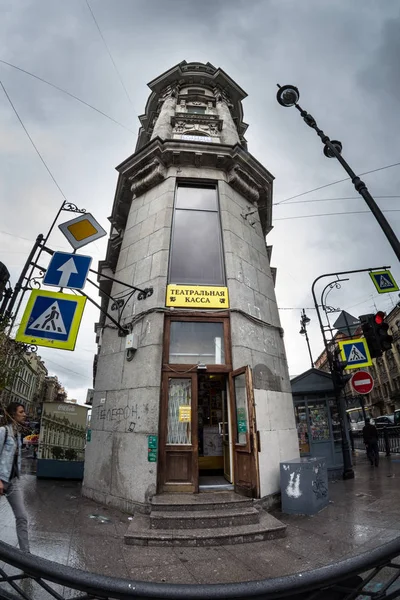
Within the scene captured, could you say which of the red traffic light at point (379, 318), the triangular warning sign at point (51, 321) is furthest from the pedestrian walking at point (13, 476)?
the red traffic light at point (379, 318)

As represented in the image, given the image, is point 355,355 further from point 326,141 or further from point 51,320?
point 51,320

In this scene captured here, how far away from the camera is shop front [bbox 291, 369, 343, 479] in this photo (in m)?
11.6

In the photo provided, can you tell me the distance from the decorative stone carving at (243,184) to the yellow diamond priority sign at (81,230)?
6.11 m

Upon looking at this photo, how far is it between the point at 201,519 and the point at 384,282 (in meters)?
8.46

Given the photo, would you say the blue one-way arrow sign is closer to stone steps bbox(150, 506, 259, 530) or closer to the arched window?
stone steps bbox(150, 506, 259, 530)

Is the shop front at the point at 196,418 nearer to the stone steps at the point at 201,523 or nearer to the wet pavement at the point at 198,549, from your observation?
the stone steps at the point at 201,523

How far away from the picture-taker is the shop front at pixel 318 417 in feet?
38.2

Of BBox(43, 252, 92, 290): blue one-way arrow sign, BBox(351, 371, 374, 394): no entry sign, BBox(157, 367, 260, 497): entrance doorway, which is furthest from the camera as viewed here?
BBox(351, 371, 374, 394): no entry sign

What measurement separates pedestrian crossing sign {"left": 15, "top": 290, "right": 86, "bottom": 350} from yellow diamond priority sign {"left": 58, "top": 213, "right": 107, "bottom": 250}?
6.19ft

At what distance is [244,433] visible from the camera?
7.05m

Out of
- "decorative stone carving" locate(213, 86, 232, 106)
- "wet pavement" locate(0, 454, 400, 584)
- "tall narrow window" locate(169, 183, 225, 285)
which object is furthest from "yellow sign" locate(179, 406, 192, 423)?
"decorative stone carving" locate(213, 86, 232, 106)

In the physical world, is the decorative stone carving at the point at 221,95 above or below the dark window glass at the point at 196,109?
above

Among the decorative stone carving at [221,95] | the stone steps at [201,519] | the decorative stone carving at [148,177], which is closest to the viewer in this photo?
the stone steps at [201,519]

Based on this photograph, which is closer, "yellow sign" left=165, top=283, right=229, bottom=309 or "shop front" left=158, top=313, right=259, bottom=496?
"shop front" left=158, top=313, right=259, bottom=496
